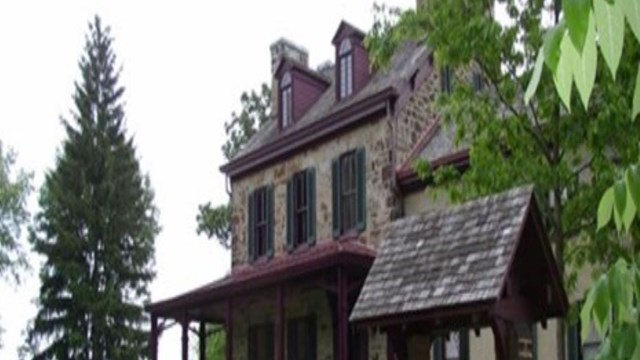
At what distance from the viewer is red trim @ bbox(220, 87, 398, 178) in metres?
21.8

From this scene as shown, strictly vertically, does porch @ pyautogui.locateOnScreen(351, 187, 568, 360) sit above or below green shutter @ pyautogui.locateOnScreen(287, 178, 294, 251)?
below

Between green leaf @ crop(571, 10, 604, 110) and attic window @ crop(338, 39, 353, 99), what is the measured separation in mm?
21812

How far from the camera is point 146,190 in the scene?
129 ft

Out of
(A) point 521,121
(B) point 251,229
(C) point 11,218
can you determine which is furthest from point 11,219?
(A) point 521,121

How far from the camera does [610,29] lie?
181 cm

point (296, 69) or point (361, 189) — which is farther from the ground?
point (296, 69)

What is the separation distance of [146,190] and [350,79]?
56.6 feet

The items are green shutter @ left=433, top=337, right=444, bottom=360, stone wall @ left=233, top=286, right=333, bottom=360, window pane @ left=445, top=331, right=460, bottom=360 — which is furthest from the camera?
stone wall @ left=233, top=286, right=333, bottom=360

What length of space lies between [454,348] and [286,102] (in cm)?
865

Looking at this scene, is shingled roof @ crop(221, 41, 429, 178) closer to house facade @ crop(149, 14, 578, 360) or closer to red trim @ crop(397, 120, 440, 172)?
house facade @ crop(149, 14, 578, 360)

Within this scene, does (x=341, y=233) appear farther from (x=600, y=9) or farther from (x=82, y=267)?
(x=600, y=9)

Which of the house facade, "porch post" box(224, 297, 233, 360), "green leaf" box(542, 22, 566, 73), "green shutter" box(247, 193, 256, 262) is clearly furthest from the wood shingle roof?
"green shutter" box(247, 193, 256, 262)

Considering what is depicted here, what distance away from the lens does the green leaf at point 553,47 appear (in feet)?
6.43

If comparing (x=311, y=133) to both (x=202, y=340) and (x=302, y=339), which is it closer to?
(x=302, y=339)
